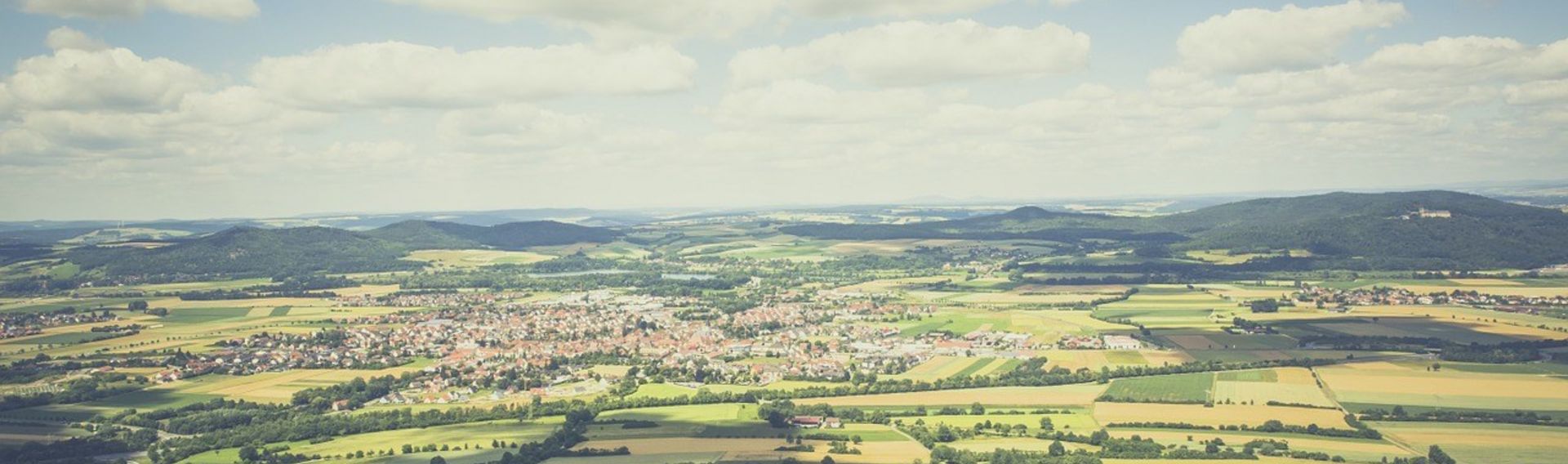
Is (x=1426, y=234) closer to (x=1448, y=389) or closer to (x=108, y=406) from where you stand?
(x=1448, y=389)

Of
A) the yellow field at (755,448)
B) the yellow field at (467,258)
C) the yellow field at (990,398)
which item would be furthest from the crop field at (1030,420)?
the yellow field at (467,258)


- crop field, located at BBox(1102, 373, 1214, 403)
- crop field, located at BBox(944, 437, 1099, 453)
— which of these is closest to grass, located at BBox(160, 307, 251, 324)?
crop field, located at BBox(944, 437, 1099, 453)

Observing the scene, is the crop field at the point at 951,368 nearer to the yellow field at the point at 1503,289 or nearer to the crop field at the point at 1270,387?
the crop field at the point at 1270,387

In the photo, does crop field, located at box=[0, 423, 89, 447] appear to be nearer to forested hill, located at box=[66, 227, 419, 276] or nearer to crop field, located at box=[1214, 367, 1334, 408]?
crop field, located at box=[1214, 367, 1334, 408]

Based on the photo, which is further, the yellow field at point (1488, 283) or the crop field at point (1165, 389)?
the yellow field at point (1488, 283)

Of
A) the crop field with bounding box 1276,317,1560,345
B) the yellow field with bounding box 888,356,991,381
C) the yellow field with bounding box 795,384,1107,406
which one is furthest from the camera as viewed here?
the crop field with bounding box 1276,317,1560,345

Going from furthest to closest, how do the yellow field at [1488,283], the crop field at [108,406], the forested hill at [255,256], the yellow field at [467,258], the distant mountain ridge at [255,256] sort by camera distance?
the yellow field at [467,258] → the distant mountain ridge at [255,256] → the forested hill at [255,256] → the yellow field at [1488,283] → the crop field at [108,406]
